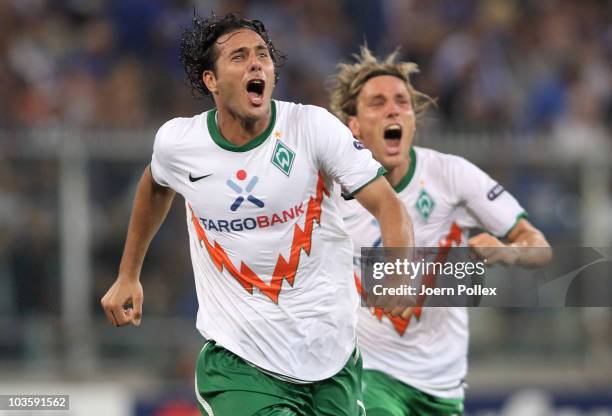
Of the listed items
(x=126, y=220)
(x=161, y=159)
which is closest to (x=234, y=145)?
(x=161, y=159)

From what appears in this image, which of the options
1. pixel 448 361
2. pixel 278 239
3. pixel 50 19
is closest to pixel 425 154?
pixel 448 361

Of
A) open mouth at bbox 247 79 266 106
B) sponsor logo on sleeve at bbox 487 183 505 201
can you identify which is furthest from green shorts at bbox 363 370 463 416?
open mouth at bbox 247 79 266 106

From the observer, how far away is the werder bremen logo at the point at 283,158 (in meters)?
4.85

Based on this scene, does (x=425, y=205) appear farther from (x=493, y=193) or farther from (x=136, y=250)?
(x=136, y=250)

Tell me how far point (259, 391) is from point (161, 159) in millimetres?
1092

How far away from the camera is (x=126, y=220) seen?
32.8ft

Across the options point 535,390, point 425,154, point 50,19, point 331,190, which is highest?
point 50,19

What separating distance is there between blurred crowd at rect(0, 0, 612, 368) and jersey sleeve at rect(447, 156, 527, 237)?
4.08m

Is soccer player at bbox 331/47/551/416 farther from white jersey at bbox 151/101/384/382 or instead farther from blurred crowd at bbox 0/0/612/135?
blurred crowd at bbox 0/0/612/135

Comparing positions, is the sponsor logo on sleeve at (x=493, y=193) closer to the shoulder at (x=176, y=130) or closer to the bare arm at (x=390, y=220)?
the bare arm at (x=390, y=220)

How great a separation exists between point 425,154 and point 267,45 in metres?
1.48

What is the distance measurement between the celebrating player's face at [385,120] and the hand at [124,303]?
1.48 meters

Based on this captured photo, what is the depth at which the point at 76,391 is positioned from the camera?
9766 millimetres

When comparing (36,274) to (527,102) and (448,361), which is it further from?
(527,102)
